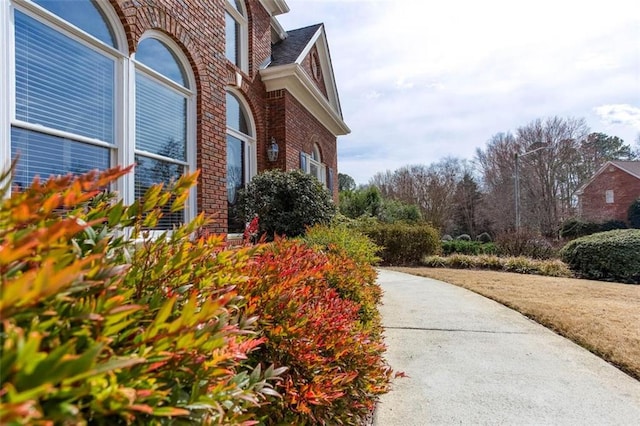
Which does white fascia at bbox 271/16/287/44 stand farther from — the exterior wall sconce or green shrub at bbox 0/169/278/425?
green shrub at bbox 0/169/278/425

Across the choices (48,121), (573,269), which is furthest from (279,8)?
(573,269)

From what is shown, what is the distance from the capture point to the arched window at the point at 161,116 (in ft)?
15.1

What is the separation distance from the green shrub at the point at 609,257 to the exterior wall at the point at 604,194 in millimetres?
20825

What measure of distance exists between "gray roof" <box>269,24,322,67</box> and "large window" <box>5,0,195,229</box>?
4.34 meters

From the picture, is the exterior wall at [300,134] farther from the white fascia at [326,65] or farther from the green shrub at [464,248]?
the green shrub at [464,248]

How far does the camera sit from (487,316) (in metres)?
5.18

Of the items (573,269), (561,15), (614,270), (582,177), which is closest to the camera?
(561,15)

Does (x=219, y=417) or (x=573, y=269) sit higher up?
(x=219, y=417)

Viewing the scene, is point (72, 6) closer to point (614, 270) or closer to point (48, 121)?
point (48, 121)

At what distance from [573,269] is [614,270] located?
110cm

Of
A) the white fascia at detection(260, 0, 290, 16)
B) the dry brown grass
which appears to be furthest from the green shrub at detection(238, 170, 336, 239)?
the white fascia at detection(260, 0, 290, 16)

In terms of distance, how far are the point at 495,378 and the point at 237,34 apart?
25.6ft

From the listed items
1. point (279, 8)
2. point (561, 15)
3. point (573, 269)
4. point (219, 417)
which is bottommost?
point (573, 269)

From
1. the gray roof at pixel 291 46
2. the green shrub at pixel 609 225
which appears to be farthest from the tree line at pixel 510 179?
the gray roof at pixel 291 46
